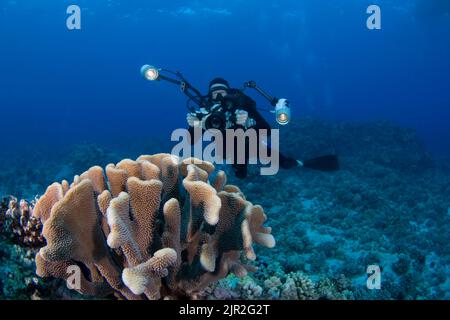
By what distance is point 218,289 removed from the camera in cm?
322

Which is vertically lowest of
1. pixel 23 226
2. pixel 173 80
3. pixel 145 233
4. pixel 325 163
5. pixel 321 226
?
pixel 321 226

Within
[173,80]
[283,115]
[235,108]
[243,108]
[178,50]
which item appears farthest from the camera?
[178,50]

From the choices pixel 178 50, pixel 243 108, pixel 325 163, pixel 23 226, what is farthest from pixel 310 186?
pixel 178 50

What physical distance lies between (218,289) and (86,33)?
7874 cm

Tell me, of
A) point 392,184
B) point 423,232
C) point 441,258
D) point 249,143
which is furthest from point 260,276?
point 392,184

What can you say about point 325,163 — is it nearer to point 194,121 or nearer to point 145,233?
point 194,121

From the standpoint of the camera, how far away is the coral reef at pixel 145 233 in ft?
8.09

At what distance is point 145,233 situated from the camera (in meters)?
2.73

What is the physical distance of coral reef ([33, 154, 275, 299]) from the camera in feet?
8.09

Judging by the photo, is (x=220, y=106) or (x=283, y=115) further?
(x=220, y=106)

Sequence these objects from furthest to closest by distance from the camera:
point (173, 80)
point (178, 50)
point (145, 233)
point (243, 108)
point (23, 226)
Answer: point (178, 50) < point (243, 108) < point (173, 80) < point (23, 226) < point (145, 233)

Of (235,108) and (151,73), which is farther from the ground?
(151,73)

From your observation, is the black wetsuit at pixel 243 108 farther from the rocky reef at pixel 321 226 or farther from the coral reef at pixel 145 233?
the coral reef at pixel 145 233

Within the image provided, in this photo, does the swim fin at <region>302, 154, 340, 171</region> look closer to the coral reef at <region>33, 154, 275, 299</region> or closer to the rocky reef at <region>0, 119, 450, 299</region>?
the rocky reef at <region>0, 119, 450, 299</region>
